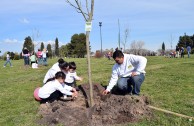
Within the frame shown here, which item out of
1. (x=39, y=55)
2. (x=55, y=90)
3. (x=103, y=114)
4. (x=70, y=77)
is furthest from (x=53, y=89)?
(x=39, y=55)

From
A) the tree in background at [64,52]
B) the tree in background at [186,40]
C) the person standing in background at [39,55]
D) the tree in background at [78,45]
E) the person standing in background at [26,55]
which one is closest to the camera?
the person standing in background at [26,55]

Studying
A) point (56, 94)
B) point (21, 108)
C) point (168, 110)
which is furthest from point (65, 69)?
point (168, 110)

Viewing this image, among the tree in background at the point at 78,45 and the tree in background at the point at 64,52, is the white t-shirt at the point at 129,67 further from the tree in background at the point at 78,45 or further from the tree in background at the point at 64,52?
the tree in background at the point at 64,52

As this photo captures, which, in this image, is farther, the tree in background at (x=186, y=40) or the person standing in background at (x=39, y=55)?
the tree in background at (x=186, y=40)

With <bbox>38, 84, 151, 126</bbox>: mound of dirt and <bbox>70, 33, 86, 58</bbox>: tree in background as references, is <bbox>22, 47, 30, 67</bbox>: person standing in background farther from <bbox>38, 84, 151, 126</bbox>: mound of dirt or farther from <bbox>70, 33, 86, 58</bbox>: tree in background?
<bbox>70, 33, 86, 58</bbox>: tree in background

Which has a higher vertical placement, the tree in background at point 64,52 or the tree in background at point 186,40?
the tree in background at point 186,40

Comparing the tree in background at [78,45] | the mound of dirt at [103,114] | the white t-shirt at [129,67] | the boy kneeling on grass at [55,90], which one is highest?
the tree in background at [78,45]

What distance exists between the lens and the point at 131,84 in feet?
26.3

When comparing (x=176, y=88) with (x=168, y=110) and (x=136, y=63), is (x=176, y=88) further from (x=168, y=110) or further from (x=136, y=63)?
(x=168, y=110)

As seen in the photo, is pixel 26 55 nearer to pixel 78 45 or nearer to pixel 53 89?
pixel 53 89

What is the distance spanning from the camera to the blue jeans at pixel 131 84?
7.59 m

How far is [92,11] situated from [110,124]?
7.68ft

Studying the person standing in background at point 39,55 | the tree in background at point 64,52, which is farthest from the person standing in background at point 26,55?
the tree in background at point 64,52

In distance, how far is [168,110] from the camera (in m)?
6.53
